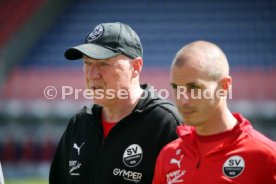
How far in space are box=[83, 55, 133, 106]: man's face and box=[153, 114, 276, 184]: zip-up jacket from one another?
0.66 m

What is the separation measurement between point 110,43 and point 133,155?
25.5 inches

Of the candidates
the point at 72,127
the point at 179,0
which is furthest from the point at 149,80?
the point at 72,127

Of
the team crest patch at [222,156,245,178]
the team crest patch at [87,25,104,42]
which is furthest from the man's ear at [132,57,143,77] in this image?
the team crest patch at [222,156,245,178]

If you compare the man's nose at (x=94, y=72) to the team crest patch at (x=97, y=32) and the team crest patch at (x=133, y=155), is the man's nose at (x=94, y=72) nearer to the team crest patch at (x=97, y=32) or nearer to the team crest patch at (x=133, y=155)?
the team crest patch at (x=97, y=32)

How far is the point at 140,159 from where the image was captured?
11.9 ft

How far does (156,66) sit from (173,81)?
439 inches

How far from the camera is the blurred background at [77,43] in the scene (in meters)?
12.4

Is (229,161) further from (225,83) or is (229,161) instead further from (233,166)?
(225,83)

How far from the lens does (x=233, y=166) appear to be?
9.61ft

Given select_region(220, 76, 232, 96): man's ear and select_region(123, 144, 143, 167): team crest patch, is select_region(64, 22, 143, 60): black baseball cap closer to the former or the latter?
select_region(123, 144, 143, 167): team crest patch

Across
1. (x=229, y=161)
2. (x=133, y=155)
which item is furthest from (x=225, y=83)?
(x=133, y=155)

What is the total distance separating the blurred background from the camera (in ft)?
40.7

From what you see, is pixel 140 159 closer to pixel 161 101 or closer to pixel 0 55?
pixel 161 101

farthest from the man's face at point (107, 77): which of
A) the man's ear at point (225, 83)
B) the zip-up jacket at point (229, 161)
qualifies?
the man's ear at point (225, 83)
